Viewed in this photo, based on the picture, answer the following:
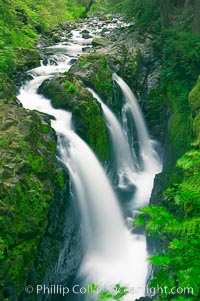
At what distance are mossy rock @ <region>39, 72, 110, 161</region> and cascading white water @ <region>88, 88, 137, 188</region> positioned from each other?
0.55 metres

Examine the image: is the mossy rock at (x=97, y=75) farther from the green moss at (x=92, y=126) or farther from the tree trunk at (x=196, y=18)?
the tree trunk at (x=196, y=18)

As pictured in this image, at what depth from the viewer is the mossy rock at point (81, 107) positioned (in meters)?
9.26

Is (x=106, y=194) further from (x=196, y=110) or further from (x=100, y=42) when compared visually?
(x=100, y=42)

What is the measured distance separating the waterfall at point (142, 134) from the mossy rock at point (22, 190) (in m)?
5.44

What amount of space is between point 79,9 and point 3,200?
29.1 meters

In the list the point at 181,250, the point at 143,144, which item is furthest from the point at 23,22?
the point at 181,250

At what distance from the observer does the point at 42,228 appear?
5.73 m

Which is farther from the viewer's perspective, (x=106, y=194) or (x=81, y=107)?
(x=81, y=107)

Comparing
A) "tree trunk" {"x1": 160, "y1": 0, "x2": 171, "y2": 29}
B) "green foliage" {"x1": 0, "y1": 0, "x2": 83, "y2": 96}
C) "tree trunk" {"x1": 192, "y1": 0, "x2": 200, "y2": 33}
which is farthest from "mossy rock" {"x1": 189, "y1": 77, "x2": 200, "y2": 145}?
"tree trunk" {"x1": 160, "y1": 0, "x2": 171, "y2": 29}

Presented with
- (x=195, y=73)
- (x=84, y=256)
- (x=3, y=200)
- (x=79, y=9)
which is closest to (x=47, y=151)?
(x=3, y=200)

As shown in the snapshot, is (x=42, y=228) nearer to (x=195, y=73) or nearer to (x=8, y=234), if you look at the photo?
(x=8, y=234)

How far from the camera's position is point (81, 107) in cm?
948

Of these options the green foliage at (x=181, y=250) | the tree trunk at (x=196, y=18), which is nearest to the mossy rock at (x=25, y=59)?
the tree trunk at (x=196, y=18)

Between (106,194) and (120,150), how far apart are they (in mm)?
2602
